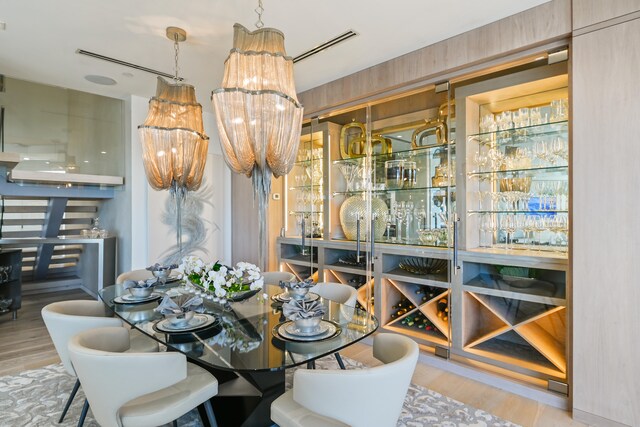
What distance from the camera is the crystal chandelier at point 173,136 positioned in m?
2.73

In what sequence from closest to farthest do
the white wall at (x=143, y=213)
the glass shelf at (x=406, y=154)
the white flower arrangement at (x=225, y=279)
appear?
the white flower arrangement at (x=225, y=279) → the glass shelf at (x=406, y=154) → the white wall at (x=143, y=213)

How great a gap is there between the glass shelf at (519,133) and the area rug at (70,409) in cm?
208

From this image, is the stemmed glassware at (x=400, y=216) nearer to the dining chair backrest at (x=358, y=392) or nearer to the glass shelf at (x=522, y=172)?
the glass shelf at (x=522, y=172)

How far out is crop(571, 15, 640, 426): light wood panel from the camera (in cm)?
204

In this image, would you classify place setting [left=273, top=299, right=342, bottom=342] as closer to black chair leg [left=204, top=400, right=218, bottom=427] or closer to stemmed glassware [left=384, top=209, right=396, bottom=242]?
black chair leg [left=204, top=400, right=218, bottom=427]

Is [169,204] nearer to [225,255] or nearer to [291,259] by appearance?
[225,255]

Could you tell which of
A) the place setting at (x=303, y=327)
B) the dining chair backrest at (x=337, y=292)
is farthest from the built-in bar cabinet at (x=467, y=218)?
the place setting at (x=303, y=327)

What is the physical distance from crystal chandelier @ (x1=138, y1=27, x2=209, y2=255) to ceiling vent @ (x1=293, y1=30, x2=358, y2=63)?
0.99 metres

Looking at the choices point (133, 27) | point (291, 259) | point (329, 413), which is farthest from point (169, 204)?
point (329, 413)

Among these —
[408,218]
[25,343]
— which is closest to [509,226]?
[408,218]

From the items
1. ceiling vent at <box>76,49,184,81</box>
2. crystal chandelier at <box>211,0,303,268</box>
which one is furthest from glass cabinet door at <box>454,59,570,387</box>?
ceiling vent at <box>76,49,184,81</box>

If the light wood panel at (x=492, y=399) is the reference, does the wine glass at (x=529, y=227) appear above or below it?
above

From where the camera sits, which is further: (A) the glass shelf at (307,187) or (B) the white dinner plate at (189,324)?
(A) the glass shelf at (307,187)

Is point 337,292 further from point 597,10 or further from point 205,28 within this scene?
point 597,10
